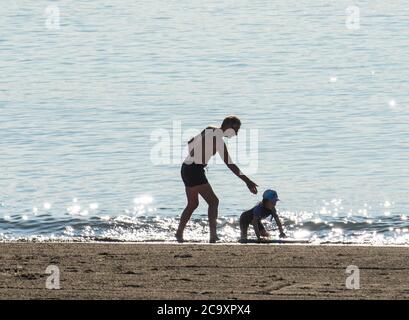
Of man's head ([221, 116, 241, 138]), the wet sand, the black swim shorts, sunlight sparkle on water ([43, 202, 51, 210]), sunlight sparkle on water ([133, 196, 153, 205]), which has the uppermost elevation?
man's head ([221, 116, 241, 138])

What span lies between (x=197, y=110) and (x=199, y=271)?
58.6 ft

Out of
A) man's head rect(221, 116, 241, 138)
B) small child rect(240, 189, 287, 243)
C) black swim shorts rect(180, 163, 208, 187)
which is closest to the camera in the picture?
man's head rect(221, 116, 241, 138)

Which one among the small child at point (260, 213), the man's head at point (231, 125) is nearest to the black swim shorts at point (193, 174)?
the man's head at point (231, 125)

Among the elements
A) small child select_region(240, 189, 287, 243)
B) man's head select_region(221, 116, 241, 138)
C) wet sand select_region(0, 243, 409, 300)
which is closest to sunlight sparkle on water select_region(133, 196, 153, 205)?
small child select_region(240, 189, 287, 243)

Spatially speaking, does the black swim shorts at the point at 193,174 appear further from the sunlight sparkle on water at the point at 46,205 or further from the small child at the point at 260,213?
the sunlight sparkle on water at the point at 46,205

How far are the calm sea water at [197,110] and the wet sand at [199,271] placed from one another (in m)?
2.21

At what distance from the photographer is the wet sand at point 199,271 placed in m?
12.0

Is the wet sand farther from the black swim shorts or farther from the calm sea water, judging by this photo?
the calm sea water

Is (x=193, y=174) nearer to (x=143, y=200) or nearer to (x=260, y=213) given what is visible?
(x=260, y=213)

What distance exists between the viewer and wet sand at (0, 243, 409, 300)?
39.3ft

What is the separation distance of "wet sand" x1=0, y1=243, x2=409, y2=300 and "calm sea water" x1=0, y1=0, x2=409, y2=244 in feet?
7.25

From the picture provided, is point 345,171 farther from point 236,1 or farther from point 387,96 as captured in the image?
point 236,1

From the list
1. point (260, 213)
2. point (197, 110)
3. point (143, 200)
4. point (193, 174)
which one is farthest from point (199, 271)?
point (197, 110)
